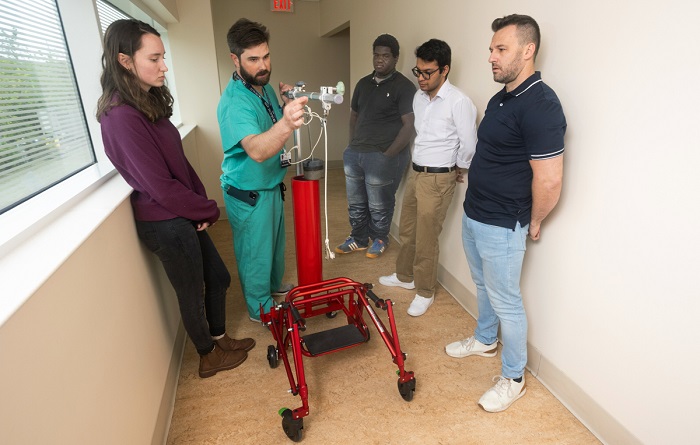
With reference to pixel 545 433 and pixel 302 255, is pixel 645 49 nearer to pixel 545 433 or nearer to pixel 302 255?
pixel 545 433

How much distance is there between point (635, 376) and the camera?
4.58ft

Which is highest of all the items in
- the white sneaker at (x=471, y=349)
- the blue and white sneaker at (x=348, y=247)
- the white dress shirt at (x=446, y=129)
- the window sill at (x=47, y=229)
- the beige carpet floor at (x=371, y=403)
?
the white dress shirt at (x=446, y=129)

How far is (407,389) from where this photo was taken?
1704 millimetres

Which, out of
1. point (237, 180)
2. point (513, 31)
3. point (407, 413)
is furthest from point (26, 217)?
point (513, 31)

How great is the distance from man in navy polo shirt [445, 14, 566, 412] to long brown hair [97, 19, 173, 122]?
1.34 metres

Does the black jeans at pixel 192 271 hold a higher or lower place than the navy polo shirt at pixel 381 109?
lower

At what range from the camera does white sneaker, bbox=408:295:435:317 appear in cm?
239

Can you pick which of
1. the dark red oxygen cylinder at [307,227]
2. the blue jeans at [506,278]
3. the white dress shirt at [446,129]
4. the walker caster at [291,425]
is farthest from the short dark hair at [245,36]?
the walker caster at [291,425]

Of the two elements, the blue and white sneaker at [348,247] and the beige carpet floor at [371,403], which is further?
the blue and white sneaker at [348,247]

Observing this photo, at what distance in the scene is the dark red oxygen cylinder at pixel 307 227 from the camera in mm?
2012

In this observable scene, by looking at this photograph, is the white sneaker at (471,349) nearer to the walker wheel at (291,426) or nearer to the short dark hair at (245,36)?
the walker wheel at (291,426)

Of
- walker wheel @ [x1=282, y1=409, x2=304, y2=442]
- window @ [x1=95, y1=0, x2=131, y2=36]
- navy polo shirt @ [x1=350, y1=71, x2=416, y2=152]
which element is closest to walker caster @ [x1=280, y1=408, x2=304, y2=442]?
walker wheel @ [x1=282, y1=409, x2=304, y2=442]

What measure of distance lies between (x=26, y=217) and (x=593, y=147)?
6.30ft

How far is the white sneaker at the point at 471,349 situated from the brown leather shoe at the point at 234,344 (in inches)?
42.9
